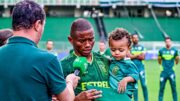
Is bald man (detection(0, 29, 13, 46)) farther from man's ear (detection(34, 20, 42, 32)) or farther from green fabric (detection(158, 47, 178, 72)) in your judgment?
green fabric (detection(158, 47, 178, 72))

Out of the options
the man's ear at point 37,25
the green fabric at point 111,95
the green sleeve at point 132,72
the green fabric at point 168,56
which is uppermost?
the man's ear at point 37,25

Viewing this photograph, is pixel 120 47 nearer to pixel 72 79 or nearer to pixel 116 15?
pixel 72 79

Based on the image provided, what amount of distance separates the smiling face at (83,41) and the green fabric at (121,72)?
0.24m

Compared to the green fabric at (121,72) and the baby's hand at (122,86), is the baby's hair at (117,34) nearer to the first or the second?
the green fabric at (121,72)

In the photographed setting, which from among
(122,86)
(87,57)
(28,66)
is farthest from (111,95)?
(28,66)

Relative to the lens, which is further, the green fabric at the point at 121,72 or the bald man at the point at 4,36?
the bald man at the point at 4,36

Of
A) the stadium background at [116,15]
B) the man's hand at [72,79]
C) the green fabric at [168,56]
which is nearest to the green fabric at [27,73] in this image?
the man's hand at [72,79]

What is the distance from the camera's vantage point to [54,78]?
9.20ft

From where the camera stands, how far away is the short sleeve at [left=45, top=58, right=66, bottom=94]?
2778 mm

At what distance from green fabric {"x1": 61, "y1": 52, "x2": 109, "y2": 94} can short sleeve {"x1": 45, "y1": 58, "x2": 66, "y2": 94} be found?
58cm

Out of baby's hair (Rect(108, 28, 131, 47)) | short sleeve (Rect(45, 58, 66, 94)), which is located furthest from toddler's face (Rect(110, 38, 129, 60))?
short sleeve (Rect(45, 58, 66, 94))

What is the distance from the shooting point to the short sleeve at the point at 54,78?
2.78m

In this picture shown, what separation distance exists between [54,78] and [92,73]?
2.31 feet

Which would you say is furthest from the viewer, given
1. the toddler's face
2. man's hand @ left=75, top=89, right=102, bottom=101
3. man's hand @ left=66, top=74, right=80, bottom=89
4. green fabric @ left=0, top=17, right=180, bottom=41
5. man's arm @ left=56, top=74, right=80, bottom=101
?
green fabric @ left=0, top=17, right=180, bottom=41
